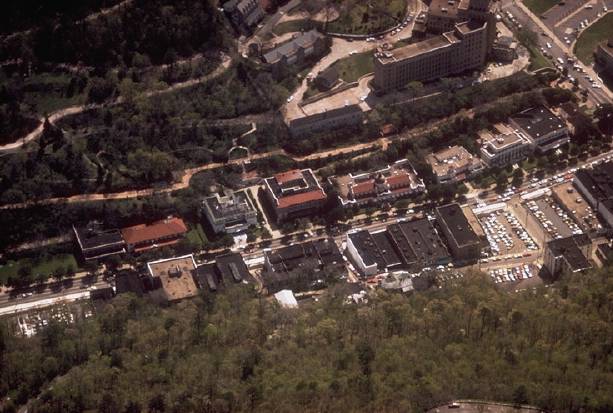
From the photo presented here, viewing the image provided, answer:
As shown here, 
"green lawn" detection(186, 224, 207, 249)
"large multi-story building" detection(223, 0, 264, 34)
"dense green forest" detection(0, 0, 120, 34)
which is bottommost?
"green lawn" detection(186, 224, 207, 249)

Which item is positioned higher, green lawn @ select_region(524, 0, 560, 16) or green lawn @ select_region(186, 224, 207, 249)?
green lawn @ select_region(524, 0, 560, 16)

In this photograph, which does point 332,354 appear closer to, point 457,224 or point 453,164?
point 457,224

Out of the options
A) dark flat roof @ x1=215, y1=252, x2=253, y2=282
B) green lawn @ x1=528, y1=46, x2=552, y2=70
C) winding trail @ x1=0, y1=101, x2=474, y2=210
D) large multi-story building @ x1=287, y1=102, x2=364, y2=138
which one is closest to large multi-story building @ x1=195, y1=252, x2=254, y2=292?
dark flat roof @ x1=215, y1=252, x2=253, y2=282

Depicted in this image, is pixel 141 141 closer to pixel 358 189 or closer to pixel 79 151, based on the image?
pixel 79 151

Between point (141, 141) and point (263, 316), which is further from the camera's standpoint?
point (141, 141)

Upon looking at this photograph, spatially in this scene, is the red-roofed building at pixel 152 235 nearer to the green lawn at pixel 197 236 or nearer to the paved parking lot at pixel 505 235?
the green lawn at pixel 197 236

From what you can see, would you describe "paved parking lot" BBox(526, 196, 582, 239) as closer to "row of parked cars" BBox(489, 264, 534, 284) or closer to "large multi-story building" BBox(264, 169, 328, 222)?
"row of parked cars" BBox(489, 264, 534, 284)

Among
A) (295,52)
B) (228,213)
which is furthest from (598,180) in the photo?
(228,213)

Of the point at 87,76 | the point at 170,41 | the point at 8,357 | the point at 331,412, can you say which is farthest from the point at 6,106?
the point at 331,412

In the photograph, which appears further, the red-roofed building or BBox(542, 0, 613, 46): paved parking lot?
BBox(542, 0, 613, 46): paved parking lot
